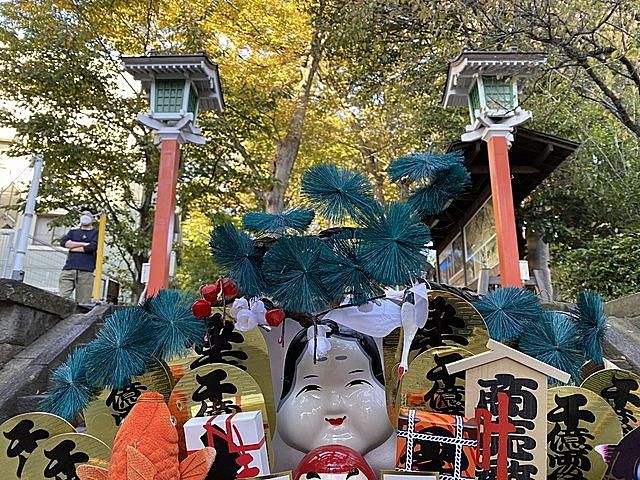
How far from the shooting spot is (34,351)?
11.3 ft

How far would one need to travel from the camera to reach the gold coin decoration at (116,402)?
1.58m

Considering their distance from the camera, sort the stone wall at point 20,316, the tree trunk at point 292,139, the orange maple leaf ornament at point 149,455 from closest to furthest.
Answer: the orange maple leaf ornament at point 149,455, the stone wall at point 20,316, the tree trunk at point 292,139

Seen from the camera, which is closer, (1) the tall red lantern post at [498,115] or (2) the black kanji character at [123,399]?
(2) the black kanji character at [123,399]

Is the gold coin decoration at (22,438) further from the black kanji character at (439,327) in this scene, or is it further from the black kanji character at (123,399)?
the black kanji character at (439,327)

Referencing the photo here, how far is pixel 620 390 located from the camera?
164 cm

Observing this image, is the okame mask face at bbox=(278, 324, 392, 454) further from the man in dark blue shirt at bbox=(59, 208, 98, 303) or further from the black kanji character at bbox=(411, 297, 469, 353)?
the man in dark blue shirt at bbox=(59, 208, 98, 303)

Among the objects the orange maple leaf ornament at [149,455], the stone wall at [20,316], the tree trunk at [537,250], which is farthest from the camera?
the tree trunk at [537,250]

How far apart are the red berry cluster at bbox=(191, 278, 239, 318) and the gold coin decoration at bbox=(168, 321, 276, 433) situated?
9cm

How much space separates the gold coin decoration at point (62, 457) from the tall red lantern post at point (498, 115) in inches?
185

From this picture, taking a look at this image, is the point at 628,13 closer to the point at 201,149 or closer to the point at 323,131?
the point at 201,149

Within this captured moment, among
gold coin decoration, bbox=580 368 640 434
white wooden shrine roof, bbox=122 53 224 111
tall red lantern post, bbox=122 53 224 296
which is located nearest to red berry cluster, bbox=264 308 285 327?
gold coin decoration, bbox=580 368 640 434

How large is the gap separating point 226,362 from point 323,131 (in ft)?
35.6

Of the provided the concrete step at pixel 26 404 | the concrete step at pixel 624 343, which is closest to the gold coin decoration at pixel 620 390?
the concrete step at pixel 624 343

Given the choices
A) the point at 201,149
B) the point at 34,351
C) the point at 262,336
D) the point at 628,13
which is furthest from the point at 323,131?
the point at 262,336
